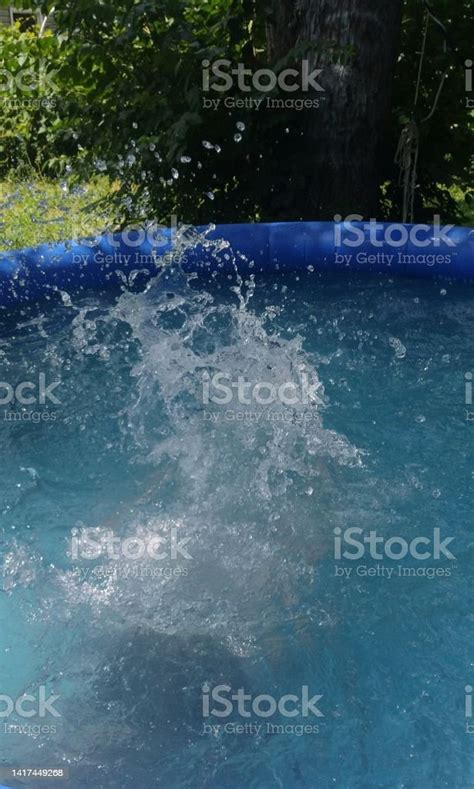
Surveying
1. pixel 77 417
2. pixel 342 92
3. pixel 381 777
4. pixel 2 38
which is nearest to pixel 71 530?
pixel 77 417

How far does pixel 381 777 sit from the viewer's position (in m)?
2.42

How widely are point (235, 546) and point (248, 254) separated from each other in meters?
2.74

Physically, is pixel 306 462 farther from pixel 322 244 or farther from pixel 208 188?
pixel 208 188

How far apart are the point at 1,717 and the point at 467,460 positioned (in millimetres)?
2047

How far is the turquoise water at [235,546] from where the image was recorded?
8.37 feet

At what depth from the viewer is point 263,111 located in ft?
19.6
